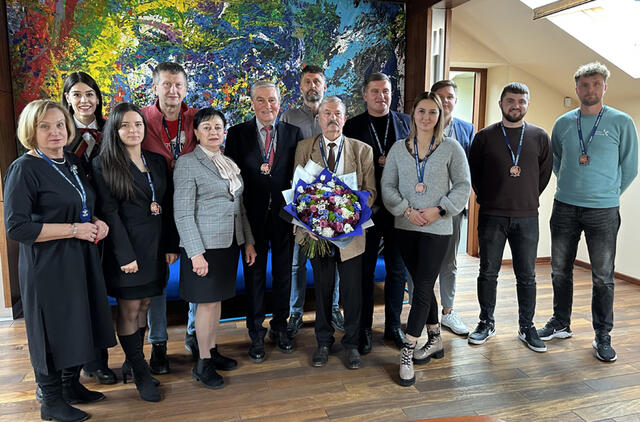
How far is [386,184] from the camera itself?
9.96 ft

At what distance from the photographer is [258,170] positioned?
315cm

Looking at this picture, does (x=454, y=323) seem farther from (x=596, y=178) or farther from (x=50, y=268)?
(x=50, y=268)

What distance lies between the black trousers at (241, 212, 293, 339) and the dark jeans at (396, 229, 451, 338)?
817mm

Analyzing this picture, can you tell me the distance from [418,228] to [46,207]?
2.11m

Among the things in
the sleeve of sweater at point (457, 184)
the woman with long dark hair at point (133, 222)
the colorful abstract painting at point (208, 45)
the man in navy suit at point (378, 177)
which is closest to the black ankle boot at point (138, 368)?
the woman with long dark hair at point (133, 222)

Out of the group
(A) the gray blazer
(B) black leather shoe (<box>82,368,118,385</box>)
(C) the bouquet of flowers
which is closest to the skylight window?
(C) the bouquet of flowers

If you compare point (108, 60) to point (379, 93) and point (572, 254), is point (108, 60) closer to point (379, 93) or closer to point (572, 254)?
point (379, 93)

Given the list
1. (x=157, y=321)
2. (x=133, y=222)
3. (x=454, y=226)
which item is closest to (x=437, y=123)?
(x=454, y=226)

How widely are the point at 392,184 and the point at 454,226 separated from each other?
2.75ft

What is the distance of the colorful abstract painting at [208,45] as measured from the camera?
14.1ft

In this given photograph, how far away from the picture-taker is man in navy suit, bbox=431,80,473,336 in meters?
3.52

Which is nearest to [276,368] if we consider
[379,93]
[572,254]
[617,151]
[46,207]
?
[46,207]

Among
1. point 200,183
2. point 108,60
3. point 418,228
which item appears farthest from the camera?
point 108,60

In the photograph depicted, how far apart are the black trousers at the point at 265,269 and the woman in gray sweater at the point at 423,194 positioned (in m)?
0.77
